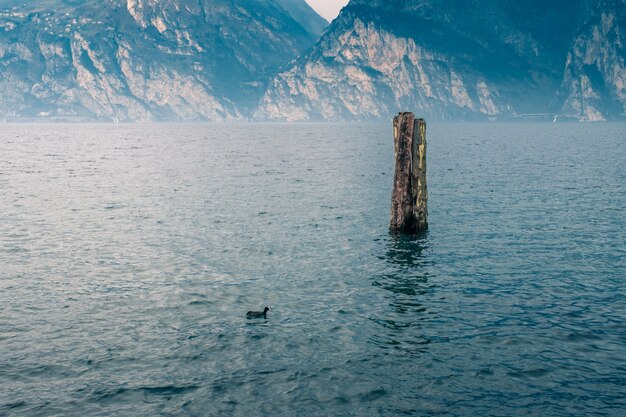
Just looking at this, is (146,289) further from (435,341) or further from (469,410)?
(469,410)

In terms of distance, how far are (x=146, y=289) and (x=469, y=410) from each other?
45.6ft

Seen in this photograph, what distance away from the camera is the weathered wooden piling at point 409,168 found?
32.4 meters

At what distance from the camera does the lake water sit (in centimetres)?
1512

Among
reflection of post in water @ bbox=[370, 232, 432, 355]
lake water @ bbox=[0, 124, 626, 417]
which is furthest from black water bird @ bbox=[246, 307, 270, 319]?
reflection of post in water @ bbox=[370, 232, 432, 355]

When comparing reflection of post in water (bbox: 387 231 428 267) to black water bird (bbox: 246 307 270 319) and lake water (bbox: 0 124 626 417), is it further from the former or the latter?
black water bird (bbox: 246 307 270 319)

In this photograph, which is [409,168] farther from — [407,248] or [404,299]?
[404,299]

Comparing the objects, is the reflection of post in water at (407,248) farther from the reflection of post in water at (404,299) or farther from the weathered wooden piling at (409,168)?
the weathered wooden piling at (409,168)

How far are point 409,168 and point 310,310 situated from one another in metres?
13.2

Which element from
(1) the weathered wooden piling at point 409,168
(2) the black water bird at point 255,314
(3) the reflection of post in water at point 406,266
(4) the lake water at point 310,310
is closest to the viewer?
(4) the lake water at point 310,310

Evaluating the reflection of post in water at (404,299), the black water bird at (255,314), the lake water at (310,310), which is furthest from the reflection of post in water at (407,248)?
the black water bird at (255,314)

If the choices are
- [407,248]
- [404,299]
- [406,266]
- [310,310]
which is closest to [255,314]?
→ [310,310]

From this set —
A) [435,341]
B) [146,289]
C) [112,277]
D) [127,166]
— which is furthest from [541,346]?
[127,166]

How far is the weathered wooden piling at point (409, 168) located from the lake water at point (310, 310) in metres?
1.72

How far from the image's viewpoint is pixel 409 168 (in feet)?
106
